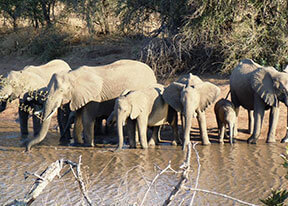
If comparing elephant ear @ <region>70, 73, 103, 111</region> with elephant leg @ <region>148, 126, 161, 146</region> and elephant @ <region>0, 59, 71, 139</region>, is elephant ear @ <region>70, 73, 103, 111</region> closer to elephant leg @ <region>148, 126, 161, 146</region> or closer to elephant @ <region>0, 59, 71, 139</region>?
elephant @ <region>0, 59, 71, 139</region>

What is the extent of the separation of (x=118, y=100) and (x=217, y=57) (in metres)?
5.16

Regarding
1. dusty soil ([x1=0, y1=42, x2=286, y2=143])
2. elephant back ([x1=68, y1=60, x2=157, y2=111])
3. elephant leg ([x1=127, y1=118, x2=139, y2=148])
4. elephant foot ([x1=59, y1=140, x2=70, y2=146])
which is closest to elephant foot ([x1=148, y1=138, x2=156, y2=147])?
elephant leg ([x1=127, y1=118, x2=139, y2=148])

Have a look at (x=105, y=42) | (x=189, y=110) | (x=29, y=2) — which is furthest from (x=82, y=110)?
(x=29, y=2)

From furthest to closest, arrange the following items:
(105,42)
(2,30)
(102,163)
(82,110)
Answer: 1. (2,30)
2. (105,42)
3. (82,110)
4. (102,163)

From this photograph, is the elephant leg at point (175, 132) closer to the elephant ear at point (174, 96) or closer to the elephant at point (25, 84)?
the elephant ear at point (174, 96)

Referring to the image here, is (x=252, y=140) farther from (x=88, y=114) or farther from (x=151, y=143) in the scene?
(x=88, y=114)

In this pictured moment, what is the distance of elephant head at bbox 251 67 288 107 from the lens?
37.4 feet

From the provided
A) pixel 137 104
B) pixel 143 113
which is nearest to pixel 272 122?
pixel 143 113

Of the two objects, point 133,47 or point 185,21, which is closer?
point 185,21

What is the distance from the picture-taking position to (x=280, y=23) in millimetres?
14883

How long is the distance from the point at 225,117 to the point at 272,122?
0.86 m

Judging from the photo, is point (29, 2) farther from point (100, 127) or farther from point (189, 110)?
point (189, 110)

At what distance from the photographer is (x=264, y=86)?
11578 mm

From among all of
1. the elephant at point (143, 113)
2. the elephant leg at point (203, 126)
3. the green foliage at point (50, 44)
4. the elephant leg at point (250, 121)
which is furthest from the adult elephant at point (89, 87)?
the green foliage at point (50, 44)
